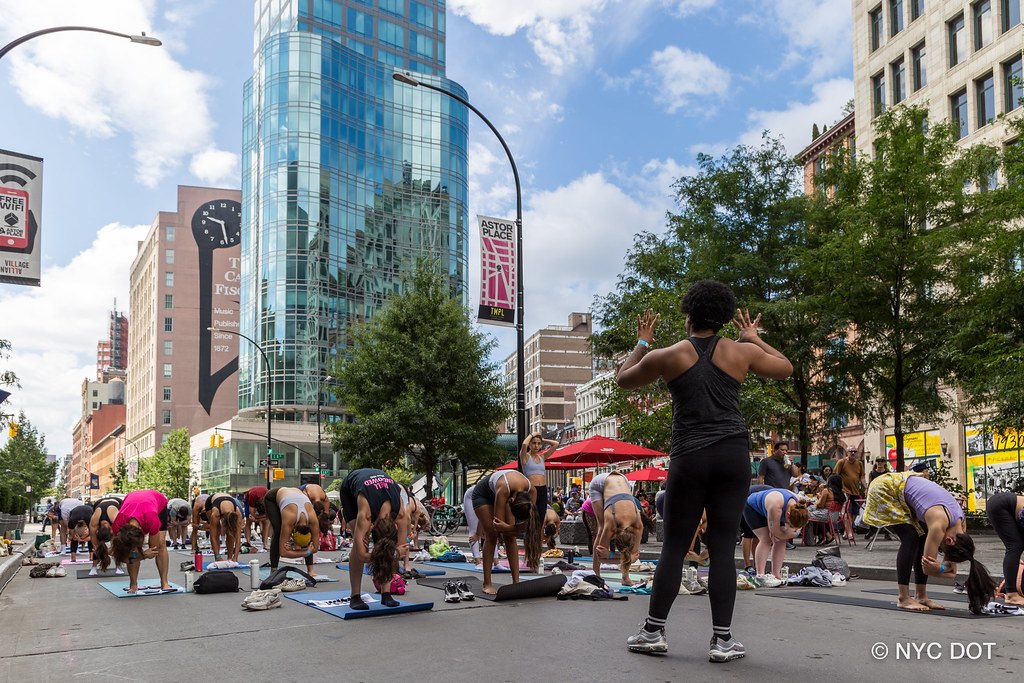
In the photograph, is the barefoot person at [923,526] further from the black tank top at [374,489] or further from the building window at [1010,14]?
the building window at [1010,14]

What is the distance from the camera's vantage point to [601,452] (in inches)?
922

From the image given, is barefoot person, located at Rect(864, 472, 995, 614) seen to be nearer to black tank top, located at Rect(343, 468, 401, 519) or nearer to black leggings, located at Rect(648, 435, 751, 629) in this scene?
black leggings, located at Rect(648, 435, 751, 629)

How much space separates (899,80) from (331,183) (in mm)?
55713

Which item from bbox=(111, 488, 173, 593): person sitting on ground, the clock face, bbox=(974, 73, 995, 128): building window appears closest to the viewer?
bbox=(111, 488, 173, 593): person sitting on ground

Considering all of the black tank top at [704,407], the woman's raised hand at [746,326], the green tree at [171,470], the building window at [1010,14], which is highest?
the building window at [1010,14]

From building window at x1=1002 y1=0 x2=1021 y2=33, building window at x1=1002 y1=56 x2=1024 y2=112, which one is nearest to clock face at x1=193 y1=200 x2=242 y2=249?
building window at x1=1002 y1=0 x2=1021 y2=33

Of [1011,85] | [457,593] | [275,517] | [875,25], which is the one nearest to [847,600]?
[457,593]

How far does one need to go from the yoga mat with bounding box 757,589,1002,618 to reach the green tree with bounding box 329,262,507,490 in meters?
23.1

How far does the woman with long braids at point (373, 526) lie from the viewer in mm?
8945

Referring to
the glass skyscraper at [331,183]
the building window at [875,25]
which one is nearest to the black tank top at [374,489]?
the building window at [875,25]

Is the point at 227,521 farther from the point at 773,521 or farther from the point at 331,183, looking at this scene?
the point at 331,183

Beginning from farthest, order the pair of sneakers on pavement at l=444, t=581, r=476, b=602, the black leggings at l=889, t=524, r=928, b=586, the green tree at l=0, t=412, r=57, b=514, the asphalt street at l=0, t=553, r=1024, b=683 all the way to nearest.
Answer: the green tree at l=0, t=412, r=57, b=514
the pair of sneakers on pavement at l=444, t=581, r=476, b=602
the black leggings at l=889, t=524, r=928, b=586
the asphalt street at l=0, t=553, r=1024, b=683

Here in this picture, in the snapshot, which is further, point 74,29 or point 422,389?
point 422,389

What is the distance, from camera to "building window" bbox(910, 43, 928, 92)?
1802 inches
